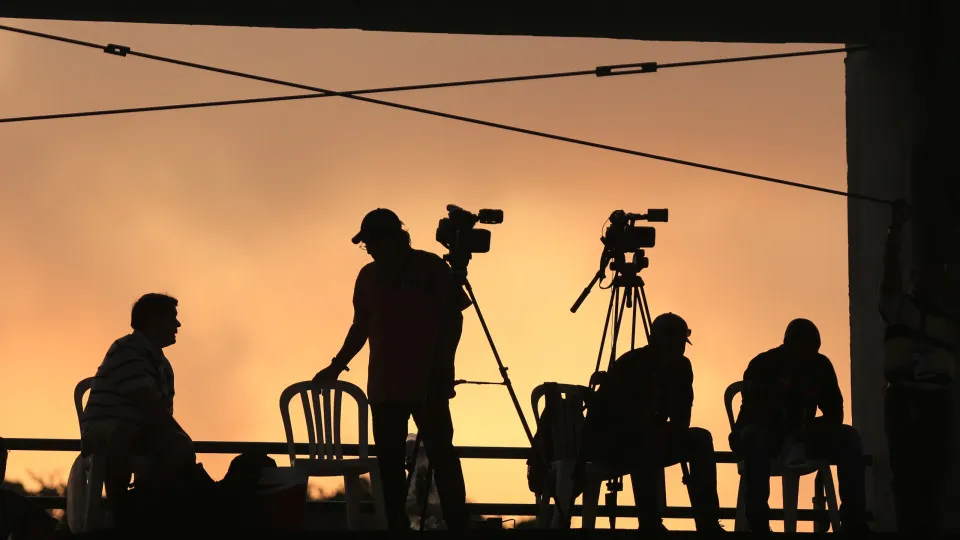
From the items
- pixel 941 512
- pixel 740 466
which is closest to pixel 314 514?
pixel 740 466

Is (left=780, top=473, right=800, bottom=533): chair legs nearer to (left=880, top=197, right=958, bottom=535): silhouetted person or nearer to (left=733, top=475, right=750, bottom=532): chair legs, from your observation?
(left=733, top=475, right=750, bottom=532): chair legs

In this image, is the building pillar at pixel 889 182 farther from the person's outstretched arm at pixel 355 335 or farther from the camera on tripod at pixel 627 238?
the person's outstretched arm at pixel 355 335

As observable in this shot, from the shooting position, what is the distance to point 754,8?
7.81 meters

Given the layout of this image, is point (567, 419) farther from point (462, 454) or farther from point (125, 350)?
point (125, 350)

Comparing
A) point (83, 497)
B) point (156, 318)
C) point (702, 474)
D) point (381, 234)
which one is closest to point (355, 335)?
point (381, 234)

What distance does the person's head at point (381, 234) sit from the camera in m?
6.56

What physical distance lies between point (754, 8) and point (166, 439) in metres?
3.73

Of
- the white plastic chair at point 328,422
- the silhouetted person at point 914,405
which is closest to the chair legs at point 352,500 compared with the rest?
the white plastic chair at point 328,422

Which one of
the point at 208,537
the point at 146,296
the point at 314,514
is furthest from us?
the point at 314,514

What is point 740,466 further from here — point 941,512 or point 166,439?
point 166,439

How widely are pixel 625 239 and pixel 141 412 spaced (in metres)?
2.30

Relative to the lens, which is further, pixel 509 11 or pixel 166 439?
pixel 509 11

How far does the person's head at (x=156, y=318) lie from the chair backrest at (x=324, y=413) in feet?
3.25

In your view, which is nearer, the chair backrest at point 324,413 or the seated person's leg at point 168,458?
the seated person's leg at point 168,458
